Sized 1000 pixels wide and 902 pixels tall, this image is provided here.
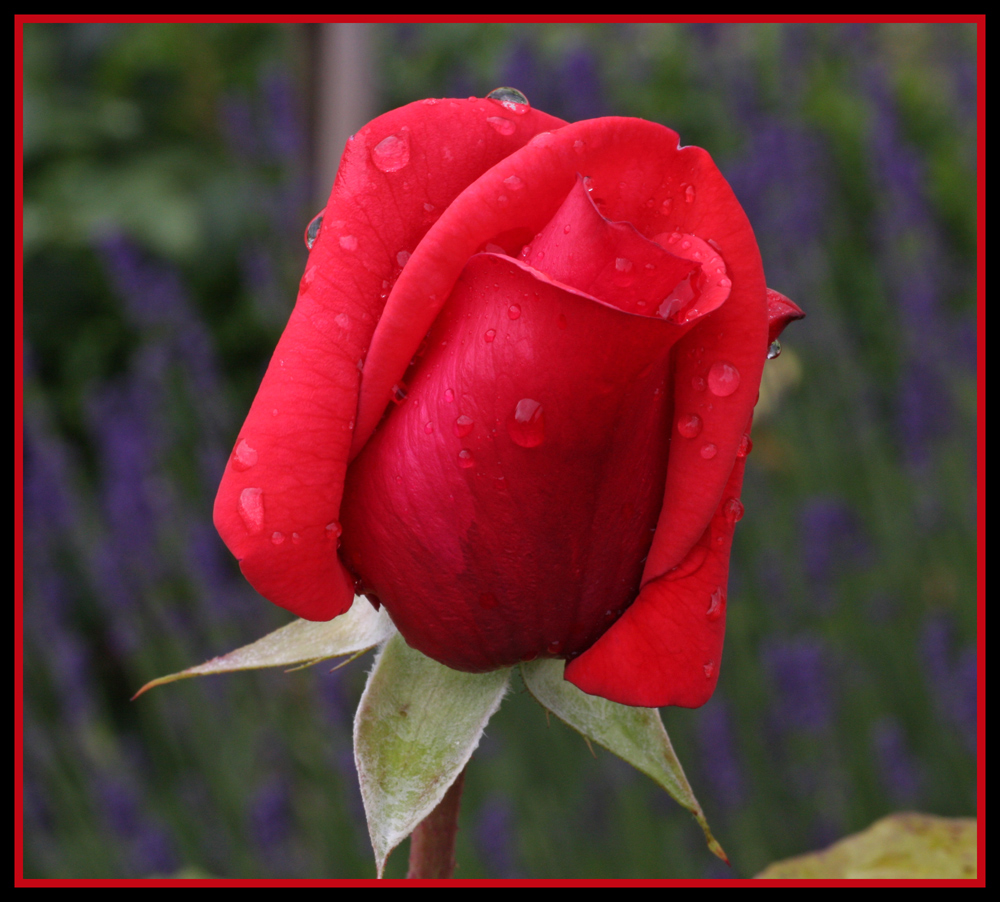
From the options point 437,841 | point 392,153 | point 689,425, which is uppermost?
point 392,153

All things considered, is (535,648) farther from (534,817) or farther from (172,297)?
(172,297)

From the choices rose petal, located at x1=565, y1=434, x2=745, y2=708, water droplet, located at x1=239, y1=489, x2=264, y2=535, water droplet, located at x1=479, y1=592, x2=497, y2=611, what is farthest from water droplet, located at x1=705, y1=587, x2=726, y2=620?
water droplet, located at x1=239, y1=489, x2=264, y2=535

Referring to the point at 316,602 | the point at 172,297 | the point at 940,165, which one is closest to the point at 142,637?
the point at 172,297

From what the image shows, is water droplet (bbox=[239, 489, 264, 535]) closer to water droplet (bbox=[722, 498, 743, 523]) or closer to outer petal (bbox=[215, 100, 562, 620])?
outer petal (bbox=[215, 100, 562, 620])

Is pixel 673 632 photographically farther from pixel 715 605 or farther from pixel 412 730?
pixel 412 730

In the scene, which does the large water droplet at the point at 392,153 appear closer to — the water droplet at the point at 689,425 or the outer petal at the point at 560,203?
the outer petal at the point at 560,203

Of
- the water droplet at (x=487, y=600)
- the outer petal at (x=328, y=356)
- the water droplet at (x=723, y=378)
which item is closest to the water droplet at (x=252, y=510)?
the outer petal at (x=328, y=356)

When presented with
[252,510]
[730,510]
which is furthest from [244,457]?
[730,510]
